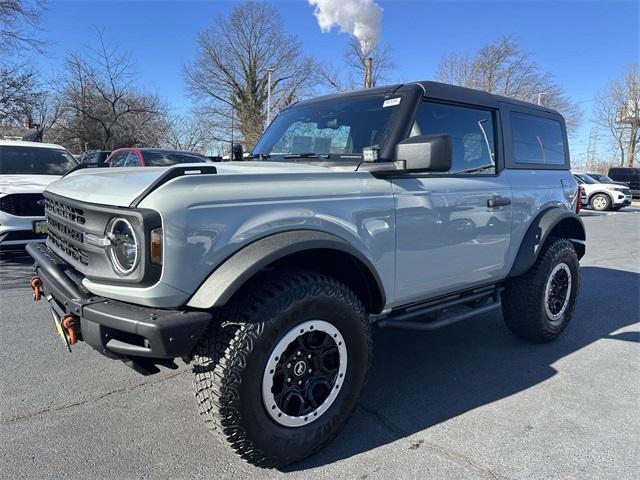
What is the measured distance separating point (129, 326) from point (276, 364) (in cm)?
72

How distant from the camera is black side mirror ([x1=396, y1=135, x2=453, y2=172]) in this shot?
2.49 m

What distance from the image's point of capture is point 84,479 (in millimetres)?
2199

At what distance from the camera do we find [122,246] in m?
2.09

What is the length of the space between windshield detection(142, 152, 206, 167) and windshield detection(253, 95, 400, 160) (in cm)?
687

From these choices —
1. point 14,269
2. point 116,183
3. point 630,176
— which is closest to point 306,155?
point 116,183

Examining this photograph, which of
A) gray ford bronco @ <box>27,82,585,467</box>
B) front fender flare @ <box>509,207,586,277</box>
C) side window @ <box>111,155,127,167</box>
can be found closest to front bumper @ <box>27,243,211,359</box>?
gray ford bronco @ <box>27,82,585,467</box>

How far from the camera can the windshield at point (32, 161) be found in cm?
734

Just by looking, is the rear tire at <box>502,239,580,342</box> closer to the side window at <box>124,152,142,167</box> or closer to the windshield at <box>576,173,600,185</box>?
the side window at <box>124,152,142,167</box>

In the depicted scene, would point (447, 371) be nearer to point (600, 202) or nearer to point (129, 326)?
point (129, 326)

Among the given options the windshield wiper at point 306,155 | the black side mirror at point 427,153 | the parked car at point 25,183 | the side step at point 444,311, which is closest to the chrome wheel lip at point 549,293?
the side step at point 444,311

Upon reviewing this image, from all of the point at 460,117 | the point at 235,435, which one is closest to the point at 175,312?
the point at 235,435

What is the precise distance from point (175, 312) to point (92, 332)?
43cm

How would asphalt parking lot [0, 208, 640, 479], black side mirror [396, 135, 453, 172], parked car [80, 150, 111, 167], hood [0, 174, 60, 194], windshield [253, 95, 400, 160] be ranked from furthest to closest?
parked car [80, 150, 111, 167]
hood [0, 174, 60, 194]
windshield [253, 95, 400, 160]
black side mirror [396, 135, 453, 172]
asphalt parking lot [0, 208, 640, 479]

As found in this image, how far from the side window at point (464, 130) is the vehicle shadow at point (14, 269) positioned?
16.7 ft
